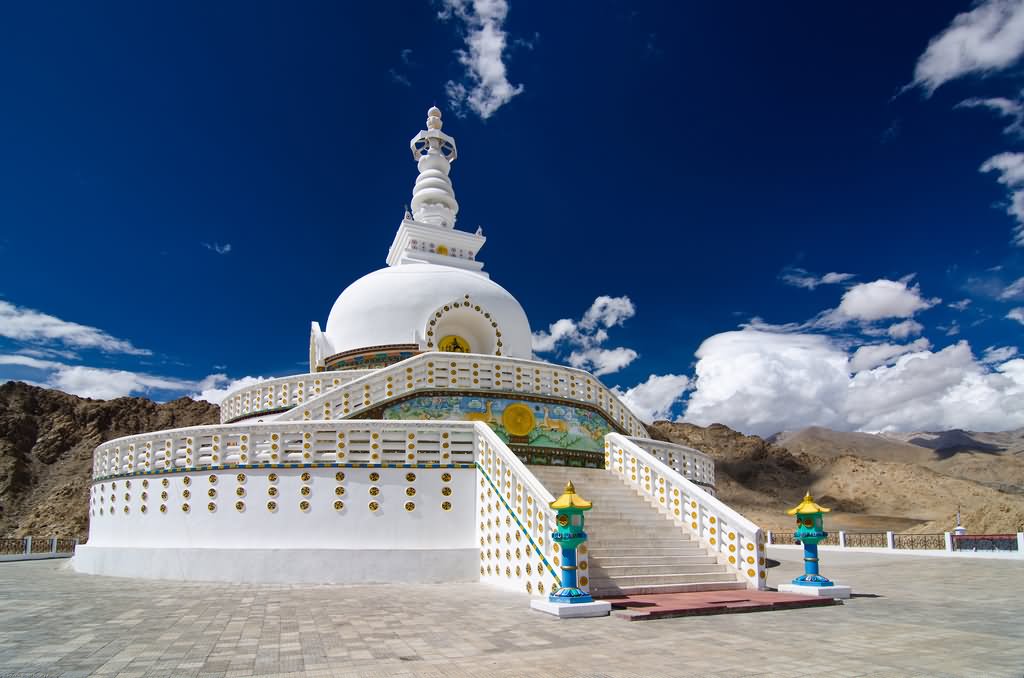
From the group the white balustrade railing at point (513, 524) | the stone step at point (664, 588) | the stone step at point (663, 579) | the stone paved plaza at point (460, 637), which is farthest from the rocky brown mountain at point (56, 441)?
the stone step at point (664, 588)

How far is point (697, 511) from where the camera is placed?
13234 mm

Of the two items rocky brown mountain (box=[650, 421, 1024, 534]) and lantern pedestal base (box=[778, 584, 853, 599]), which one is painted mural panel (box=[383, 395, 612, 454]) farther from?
rocky brown mountain (box=[650, 421, 1024, 534])

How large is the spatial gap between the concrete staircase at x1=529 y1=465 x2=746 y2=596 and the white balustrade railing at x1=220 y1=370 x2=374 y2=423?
8090 mm

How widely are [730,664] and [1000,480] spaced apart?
97.6m

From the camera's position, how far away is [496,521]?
12828 millimetres

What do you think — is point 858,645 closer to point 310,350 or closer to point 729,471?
point 310,350

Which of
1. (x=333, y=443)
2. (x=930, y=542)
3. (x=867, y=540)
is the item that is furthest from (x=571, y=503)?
(x=867, y=540)

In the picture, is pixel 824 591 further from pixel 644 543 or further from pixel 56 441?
pixel 56 441

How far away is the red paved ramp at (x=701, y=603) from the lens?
366 inches

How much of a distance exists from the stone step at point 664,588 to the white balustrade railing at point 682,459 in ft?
13.7

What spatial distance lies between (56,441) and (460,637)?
61108mm

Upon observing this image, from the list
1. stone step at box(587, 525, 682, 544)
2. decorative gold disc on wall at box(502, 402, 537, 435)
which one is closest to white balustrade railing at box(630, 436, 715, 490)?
decorative gold disc on wall at box(502, 402, 537, 435)

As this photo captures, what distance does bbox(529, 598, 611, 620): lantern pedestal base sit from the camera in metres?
9.17

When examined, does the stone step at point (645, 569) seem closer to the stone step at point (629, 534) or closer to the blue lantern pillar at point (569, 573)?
the stone step at point (629, 534)
